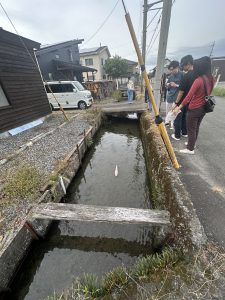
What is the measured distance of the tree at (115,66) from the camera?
87.8 ft

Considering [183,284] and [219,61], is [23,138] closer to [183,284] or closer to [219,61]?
[183,284]

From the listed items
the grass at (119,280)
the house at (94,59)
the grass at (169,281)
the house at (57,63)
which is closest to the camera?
the grass at (169,281)

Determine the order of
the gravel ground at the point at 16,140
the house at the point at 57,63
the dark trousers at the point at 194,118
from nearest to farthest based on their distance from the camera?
the dark trousers at the point at 194,118, the gravel ground at the point at 16,140, the house at the point at 57,63

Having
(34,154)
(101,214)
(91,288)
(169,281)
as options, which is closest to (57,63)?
(34,154)

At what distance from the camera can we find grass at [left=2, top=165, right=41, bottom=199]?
332 centimetres

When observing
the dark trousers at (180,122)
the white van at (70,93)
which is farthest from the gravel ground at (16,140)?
the dark trousers at (180,122)

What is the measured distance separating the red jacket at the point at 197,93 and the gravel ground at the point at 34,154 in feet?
11.5

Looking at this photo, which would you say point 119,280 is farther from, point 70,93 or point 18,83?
point 70,93

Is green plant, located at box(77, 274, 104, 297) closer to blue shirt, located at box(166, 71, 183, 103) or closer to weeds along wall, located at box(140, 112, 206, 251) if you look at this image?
weeds along wall, located at box(140, 112, 206, 251)

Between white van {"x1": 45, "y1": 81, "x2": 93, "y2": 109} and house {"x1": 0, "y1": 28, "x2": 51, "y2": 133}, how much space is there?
8.90ft

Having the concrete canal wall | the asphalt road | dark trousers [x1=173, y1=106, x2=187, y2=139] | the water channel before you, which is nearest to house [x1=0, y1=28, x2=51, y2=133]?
the water channel

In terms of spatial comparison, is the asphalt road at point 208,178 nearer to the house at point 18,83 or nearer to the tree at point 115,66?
the house at point 18,83

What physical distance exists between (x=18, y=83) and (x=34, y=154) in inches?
170

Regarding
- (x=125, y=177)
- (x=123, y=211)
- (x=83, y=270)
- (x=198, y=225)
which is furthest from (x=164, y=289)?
(x=125, y=177)
